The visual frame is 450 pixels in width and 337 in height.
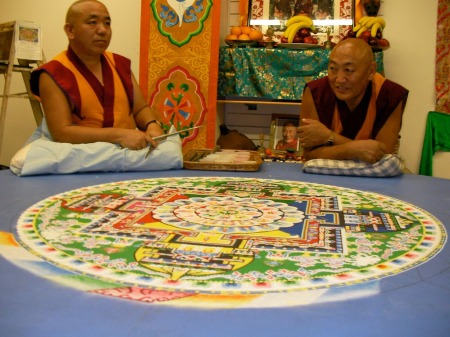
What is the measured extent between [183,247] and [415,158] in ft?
12.4

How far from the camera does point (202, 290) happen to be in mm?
870

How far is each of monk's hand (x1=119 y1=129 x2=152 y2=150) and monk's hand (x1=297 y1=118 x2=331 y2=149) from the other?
26.2 inches

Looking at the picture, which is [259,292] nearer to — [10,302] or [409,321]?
[409,321]

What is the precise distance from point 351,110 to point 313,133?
10.6 inches

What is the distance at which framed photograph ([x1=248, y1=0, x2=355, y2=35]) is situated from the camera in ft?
14.4

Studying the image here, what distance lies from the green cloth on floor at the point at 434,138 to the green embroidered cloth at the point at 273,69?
67 cm

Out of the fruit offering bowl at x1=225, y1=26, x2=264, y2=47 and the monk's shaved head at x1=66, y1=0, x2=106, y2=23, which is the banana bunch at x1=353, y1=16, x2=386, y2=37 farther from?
the monk's shaved head at x1=66, y1=0, x2=106, y2=23

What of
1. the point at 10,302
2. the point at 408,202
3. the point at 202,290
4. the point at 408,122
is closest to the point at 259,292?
the point at 202,290

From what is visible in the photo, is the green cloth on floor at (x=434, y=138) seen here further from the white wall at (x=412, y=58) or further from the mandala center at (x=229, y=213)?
the mandala center at (x=229, y=213)

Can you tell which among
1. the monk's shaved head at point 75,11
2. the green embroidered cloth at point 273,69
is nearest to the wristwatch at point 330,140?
the monk's shaved head at point 75,11

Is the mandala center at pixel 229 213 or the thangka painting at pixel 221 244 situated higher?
the mandala center at pixel 229 213

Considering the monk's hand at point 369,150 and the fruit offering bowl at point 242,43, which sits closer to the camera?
the monk's hand at point 369,150

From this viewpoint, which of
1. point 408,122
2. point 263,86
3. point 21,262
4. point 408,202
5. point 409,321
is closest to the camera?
point 409,321

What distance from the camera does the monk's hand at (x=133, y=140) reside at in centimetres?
224
